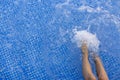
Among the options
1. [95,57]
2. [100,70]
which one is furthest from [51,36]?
[100,70]

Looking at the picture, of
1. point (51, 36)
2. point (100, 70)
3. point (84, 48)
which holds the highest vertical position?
point (51, 36)

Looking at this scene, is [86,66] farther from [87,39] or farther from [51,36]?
[51,36]

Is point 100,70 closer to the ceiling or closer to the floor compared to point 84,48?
closer to the floor

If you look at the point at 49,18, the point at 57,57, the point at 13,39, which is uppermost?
the point at 49,18

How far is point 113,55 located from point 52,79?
3.11ft

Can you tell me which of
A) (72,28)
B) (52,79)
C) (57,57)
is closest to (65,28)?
(72,28)

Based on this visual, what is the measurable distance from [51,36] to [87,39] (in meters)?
0.52

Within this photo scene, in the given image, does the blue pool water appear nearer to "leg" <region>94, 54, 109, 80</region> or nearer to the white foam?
the white foam

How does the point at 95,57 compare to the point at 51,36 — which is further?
the point at 51,36

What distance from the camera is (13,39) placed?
3.99 meters

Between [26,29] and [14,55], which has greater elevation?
[26,29]

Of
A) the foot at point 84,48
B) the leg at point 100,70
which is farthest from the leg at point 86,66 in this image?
the leg at point 100,70

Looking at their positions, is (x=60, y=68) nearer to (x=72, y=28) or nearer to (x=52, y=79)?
(x=52, y=79)

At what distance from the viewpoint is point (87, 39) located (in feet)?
13.0
